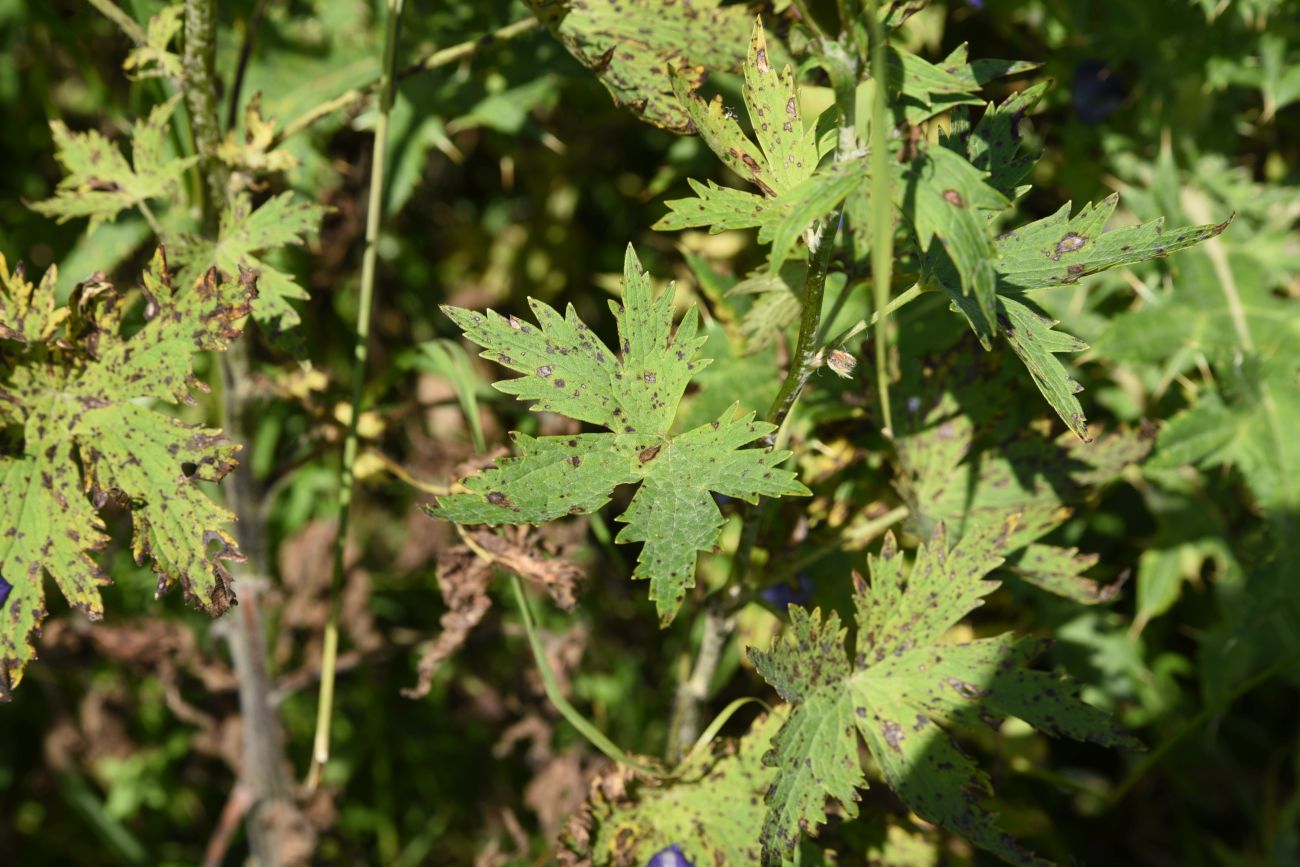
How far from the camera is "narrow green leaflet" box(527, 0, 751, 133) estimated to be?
1248 mm

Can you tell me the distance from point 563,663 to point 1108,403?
1.10 meters

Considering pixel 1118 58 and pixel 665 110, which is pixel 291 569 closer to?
pixel 665 110

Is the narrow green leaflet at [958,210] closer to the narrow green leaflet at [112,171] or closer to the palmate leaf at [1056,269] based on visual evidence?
the palmate leaf at [1056,269]

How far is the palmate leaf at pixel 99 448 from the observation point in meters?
1.11

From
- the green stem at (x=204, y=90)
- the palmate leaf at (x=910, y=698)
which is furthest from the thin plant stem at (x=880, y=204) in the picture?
the green stem at (x=204, y=90)

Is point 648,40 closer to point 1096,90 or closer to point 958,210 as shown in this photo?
point 958,210

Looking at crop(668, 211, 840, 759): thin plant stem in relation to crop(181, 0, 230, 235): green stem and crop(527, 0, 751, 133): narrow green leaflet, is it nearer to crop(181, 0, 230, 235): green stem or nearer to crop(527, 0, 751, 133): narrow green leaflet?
crop(527, 0, 751, 133): narrow green leaflet

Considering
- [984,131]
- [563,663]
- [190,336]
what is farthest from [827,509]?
[190,336]

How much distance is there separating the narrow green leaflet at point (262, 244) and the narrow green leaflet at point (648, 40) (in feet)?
1.26

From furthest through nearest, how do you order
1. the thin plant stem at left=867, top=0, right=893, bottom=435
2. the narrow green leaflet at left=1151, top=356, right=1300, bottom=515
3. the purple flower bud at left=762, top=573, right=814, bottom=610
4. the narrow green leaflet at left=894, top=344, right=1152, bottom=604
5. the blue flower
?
the blue flower
the narrow green leaflet at left=1151, top=356, right=1300, bottom=515
the purple flower bud at left=762, top=573, right=814, bottom=610
the narrow green leaflet at left=894, top=344, right=1152, bottom=604
the thin plant stem at left=867, top=0, right=893, bottom=435

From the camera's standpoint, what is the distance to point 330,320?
2232mm

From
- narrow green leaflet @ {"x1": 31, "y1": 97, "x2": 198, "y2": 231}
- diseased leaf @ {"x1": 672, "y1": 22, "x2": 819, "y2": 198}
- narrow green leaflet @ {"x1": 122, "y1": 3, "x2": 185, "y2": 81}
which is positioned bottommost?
narrow green leaflet @ {"x1": 31, "y1": 97, "x2": 198, "y2": 231}

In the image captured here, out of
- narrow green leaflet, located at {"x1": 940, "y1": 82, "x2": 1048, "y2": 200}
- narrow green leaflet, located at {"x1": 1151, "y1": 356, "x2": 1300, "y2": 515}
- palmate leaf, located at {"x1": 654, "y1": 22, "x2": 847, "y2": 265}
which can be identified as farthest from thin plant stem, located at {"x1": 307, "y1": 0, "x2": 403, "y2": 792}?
narrow green leaflet, located at {"x1": 1151, "y1": 356, "x2": 1300, "y2": 515}

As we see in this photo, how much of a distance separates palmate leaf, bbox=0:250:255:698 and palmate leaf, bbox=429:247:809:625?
294 mm
